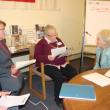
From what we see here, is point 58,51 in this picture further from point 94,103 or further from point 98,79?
point 94,103

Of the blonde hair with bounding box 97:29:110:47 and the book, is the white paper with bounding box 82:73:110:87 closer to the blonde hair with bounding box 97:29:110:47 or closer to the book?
the book

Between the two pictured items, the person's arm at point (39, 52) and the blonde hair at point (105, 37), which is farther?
the person's arm at point (39, 52)

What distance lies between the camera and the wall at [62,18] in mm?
4117

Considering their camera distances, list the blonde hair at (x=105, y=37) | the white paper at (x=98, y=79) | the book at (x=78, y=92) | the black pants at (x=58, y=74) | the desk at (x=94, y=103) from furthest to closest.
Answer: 1. the black pants at (x=58, y=74)
2. the blonde hair at (x=105, y=37)
3. the white paper at (x=98, y=79)
4. the book at (x=78, y=92)
5. the desk at (x=94, y=103)

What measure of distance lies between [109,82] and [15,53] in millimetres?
1989

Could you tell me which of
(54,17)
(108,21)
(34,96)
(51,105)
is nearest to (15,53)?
(34,96)

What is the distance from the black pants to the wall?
4.25ft

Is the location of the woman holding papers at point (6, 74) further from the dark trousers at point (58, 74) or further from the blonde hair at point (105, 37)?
the blonde hair at point (105, 37)

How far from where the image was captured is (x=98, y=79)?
220cm

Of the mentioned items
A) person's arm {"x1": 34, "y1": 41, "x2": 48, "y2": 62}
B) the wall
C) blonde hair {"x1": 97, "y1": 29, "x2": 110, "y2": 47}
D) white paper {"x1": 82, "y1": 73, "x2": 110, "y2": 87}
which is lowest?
white paper {"x1": 82, "y1": 73, "x2": 110, "y2": 87}

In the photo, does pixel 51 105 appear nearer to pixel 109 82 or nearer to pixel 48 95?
pixel 48 95

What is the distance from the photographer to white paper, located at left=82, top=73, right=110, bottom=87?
2111mm

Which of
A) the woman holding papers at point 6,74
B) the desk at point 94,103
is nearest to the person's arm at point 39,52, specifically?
the woman holding papers at point 6,74

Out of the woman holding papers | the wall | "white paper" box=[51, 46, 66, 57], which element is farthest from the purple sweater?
the wall
